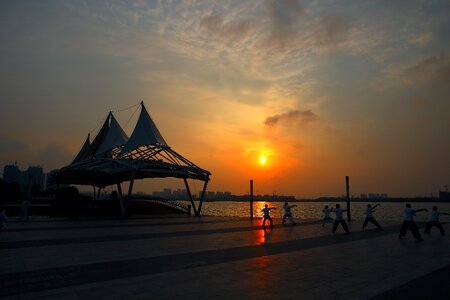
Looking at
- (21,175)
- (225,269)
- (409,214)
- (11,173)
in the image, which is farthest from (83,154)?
(21,175)

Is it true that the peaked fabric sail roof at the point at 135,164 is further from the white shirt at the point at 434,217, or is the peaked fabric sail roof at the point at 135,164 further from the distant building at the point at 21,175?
the distant building at the point at 21,175

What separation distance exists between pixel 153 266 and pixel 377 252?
6874 millimetres

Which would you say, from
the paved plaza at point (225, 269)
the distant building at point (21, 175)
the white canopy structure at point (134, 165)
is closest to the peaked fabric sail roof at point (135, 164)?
the white canopy structure at point (134, 165)

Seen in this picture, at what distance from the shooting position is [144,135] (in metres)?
38.2

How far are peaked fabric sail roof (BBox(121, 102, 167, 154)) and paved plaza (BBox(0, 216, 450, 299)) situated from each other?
23.8m

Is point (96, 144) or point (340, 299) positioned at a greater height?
point (96, 144)

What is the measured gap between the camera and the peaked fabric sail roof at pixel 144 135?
37.1m

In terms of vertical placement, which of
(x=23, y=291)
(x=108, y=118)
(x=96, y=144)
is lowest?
(x=23, y=291)

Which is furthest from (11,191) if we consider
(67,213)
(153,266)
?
(153,266)

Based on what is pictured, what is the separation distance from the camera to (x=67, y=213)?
29.2 m

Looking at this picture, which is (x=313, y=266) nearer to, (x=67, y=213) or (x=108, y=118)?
(x=67, y=213)

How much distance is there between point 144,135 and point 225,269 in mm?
31243

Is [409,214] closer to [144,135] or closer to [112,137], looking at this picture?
[144,135]

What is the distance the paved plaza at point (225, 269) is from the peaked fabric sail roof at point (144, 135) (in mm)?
23751
